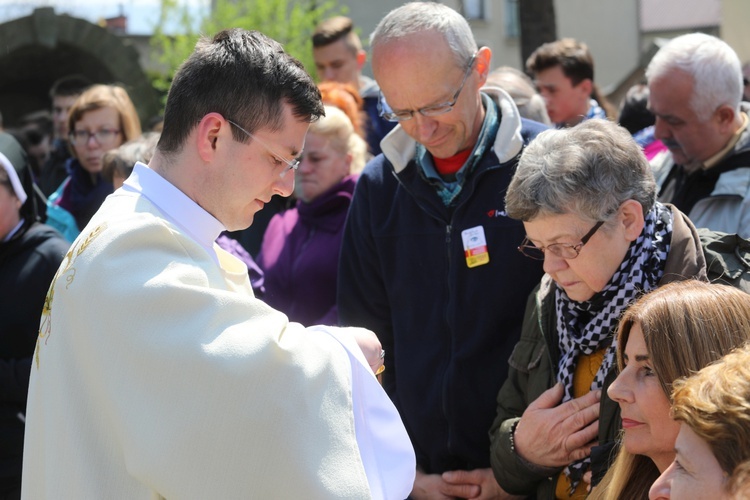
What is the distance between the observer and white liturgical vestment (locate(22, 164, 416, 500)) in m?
2.13

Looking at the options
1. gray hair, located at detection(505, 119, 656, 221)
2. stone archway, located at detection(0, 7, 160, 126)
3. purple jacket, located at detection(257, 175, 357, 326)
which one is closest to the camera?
gray hair, located at detection(505, 119, 656, 221)

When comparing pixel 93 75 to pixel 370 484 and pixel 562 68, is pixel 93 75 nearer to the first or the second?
pixel 562 68

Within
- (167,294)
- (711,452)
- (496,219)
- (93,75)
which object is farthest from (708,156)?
(93,75)

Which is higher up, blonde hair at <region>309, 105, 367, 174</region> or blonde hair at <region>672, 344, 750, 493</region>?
blonde hair at <region>672, 344, 750, 493</region>

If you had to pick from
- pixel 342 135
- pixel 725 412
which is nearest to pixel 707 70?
pixel 342 135

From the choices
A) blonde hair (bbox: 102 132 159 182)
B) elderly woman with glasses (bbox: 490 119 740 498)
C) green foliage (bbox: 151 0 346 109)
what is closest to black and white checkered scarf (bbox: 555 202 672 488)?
elderly woman with glasses (bbox: 490 119 740 498)

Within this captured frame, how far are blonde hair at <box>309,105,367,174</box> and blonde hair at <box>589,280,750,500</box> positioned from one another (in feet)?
7.97

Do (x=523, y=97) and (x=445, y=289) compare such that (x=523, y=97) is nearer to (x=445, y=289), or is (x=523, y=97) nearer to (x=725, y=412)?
(x=445, y=289)

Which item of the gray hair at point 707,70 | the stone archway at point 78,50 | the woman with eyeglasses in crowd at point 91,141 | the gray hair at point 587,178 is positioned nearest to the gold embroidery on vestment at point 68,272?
the gray hair at point 587,178

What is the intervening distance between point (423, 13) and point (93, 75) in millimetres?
12112

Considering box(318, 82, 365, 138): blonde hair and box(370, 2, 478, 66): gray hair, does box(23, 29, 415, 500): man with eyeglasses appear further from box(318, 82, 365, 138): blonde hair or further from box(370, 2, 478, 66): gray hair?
box(318, 82, 365, 138): blonde hair

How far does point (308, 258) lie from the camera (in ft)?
15.0

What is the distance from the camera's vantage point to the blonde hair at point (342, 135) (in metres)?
4.77

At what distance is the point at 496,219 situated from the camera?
341 centimetres
